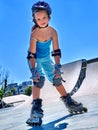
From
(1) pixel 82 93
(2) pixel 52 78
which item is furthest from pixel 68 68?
(2) pixel 52 78

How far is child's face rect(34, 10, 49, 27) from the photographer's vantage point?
362 centimetres

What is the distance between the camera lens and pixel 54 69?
146 inches

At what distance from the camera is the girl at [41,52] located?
362 centimetres

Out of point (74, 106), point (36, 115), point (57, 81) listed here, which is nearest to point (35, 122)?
point (36, 115)

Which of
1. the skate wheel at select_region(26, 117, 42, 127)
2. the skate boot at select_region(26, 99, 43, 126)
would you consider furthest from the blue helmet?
the skate wheel at select_region(26, 117, 42, 127)

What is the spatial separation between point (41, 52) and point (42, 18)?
0.44 metres

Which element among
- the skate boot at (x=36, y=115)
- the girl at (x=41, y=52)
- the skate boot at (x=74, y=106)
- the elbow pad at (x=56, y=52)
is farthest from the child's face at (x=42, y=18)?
the skate boot at (x=74, y=106)

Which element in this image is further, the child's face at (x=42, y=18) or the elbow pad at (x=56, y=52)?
the elbow pad at (x=56, y=52)

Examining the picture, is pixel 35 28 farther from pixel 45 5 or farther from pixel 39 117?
pixel 39 117

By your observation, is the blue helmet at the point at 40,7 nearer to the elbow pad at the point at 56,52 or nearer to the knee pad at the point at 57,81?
the elbow pad at the point at 56,52

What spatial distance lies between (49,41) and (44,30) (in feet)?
0.52

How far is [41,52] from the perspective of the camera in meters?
3.79

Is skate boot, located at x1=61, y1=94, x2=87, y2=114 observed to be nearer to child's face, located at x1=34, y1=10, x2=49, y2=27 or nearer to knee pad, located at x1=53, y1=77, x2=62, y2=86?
knee pad, located at x1=53, y1=77, x2=62, y2=86

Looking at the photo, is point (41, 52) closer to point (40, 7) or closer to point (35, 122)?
point (40, 7)
